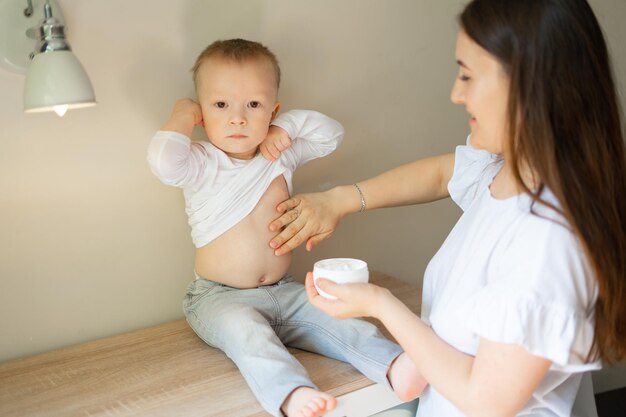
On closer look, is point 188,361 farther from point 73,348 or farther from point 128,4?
point 128,4

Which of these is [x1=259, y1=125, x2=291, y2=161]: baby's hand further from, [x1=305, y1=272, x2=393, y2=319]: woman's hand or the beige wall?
[x1=305, y1=272, x2=393, y2=319]: woman's hand

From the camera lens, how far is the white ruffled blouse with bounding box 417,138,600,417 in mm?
987

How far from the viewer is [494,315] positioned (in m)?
1.00

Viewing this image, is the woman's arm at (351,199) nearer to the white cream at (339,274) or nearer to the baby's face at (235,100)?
the baby's face at (235,100)

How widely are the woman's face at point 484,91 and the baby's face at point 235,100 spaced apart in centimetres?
53

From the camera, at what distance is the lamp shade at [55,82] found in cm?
122

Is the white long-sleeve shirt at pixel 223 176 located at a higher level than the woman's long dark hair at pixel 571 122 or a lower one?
lower

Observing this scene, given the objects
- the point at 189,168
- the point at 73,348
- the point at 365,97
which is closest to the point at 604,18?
the point at 365,97

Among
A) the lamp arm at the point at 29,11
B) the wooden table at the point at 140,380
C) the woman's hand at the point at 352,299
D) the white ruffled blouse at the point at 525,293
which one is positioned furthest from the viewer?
the lamp arm at the point at 29,11

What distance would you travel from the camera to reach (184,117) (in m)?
1.50

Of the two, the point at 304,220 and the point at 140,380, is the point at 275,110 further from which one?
the point at 140,380

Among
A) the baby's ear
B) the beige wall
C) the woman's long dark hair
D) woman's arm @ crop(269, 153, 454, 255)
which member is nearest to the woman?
the woman's long dark hair

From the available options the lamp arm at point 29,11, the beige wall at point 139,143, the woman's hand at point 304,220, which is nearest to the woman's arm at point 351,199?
the woman's hand at point 304,220

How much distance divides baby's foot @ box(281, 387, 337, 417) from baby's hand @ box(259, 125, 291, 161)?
554 mm
